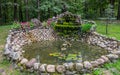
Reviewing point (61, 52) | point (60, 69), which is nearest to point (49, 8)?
point (61, 52)

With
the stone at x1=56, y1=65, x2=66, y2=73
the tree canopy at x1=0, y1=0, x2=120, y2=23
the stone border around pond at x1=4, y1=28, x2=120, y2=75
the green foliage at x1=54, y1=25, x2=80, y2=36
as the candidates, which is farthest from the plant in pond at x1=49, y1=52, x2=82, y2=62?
the tree canopy at x1=0, y1=0, x2=120, y2=23

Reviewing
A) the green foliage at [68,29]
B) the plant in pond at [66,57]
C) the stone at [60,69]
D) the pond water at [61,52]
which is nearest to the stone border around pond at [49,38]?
the stone at [60,69]

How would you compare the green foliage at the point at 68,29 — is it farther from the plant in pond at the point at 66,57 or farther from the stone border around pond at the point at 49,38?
the plant in pond at the point at 66,57

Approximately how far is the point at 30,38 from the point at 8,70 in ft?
14.4

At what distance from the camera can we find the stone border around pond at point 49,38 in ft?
19.8

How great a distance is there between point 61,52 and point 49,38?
2957 mm

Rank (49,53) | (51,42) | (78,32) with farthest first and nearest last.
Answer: (78,32), (51,42), (49,53)

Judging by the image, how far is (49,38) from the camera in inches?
438

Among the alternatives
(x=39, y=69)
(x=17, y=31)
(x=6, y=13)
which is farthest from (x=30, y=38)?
(x=6, y=13)

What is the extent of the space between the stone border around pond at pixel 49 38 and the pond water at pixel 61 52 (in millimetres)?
437

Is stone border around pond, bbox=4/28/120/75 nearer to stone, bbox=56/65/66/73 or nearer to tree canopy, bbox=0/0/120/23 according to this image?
stone, bbox=56/65/66/73

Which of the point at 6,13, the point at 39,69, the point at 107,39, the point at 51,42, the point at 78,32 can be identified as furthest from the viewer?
the point at 6,13

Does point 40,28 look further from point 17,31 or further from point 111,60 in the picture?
point 111,60

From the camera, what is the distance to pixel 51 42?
34.1 ft
